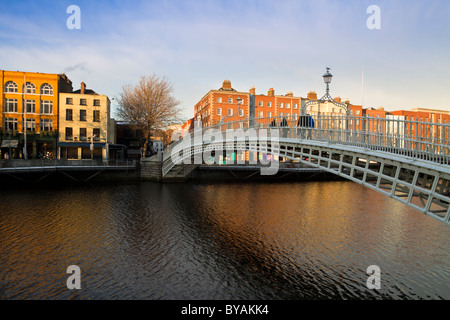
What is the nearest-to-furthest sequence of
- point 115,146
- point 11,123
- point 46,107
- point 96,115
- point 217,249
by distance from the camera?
point 217,249 < point 11,123 < point 46,107 < point 96,115 < point 115,146

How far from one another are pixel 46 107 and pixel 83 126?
15.3 ft

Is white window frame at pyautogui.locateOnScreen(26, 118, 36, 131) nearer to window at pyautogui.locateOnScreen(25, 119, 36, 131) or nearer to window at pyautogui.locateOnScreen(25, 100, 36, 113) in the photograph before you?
window at pyautogui.locateOnScreen(25, 119, 36, 131)

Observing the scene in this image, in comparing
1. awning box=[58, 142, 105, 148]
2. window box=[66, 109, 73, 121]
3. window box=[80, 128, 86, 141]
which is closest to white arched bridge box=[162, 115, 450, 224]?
awning box=[58, 142, 105, 148]

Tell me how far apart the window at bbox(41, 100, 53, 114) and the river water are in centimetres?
2116

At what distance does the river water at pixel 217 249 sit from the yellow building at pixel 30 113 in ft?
63.4

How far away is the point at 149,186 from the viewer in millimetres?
27750

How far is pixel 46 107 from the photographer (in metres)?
37.8

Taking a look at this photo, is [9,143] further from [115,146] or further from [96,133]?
[115,146]

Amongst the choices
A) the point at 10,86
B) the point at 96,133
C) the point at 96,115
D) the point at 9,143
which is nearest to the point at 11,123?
the point at 9,143

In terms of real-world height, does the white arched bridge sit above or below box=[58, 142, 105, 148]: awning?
below

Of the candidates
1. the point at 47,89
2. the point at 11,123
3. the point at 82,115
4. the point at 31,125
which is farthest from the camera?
the point at 82,115

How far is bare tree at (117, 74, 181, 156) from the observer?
3681 cm
